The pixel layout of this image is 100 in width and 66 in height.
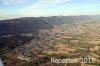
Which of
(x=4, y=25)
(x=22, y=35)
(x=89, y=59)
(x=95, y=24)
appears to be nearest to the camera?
(x=89, y=59)

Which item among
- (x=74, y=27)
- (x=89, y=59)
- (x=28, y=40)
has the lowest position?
(x=89, y=59)

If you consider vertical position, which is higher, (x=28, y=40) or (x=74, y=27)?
(x=74, y=27)

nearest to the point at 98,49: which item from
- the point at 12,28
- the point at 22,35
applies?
the point at 22,35

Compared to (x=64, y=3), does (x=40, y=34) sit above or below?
below

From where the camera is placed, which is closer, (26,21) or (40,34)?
(40,34)

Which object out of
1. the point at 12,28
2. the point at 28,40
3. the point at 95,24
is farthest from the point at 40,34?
the point at 95,24

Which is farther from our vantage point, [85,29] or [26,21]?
[26,21]

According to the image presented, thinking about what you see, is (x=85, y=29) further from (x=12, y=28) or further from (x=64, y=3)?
(x=12, y=28)

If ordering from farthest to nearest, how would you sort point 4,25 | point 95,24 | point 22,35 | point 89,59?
point 4,25 → point 22,35 → point 95,24 → point 89,59

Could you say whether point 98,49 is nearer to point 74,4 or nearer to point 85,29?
point 85,29
